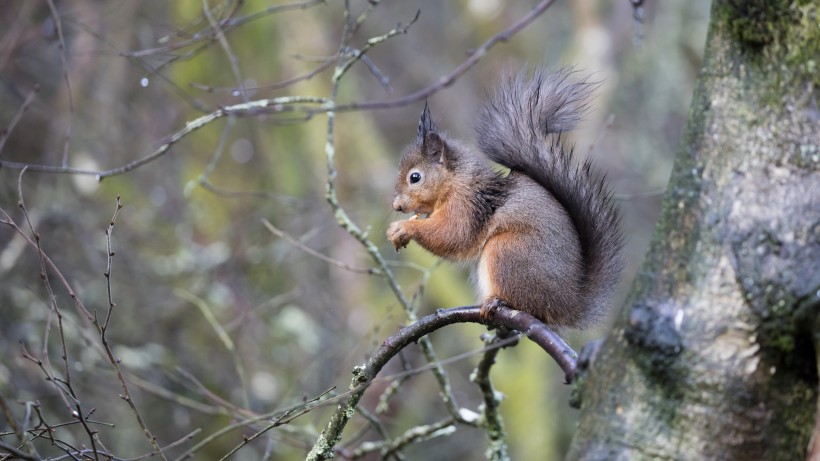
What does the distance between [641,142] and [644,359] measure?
6.30 meters

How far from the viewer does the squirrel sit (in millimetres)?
2443

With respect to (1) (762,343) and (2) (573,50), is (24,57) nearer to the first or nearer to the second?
(2) (573,50)

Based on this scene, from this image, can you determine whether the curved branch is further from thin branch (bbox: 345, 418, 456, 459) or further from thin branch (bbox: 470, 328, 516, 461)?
thin branch (bbox: 345, 418, 456, 459)

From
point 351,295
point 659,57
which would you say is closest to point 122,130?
point 351,295

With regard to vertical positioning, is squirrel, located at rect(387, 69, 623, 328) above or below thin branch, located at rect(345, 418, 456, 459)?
above

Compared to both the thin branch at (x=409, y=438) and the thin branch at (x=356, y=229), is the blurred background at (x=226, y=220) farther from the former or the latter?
the thin branch at (x=409, y=438)

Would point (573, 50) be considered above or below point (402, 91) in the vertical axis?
below

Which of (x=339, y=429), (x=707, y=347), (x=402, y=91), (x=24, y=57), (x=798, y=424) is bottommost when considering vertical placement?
(x=798, y=424)

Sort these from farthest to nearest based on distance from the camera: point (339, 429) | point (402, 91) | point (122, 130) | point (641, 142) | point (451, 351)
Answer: point (402, 91) → point (641, 142) → point (451, 351) → point (122, 130) → point (339, 429)

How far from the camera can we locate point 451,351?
21.6 ft

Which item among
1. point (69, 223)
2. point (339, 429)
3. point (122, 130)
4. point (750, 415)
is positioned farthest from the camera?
point (122, 130)

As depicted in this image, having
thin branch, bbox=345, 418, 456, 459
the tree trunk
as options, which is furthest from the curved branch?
thin branch, bbox=345, 418, 456, 459

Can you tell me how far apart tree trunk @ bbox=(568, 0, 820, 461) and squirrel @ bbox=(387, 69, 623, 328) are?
1.02m

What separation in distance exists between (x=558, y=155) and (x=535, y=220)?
Answer: 21 centimetres
